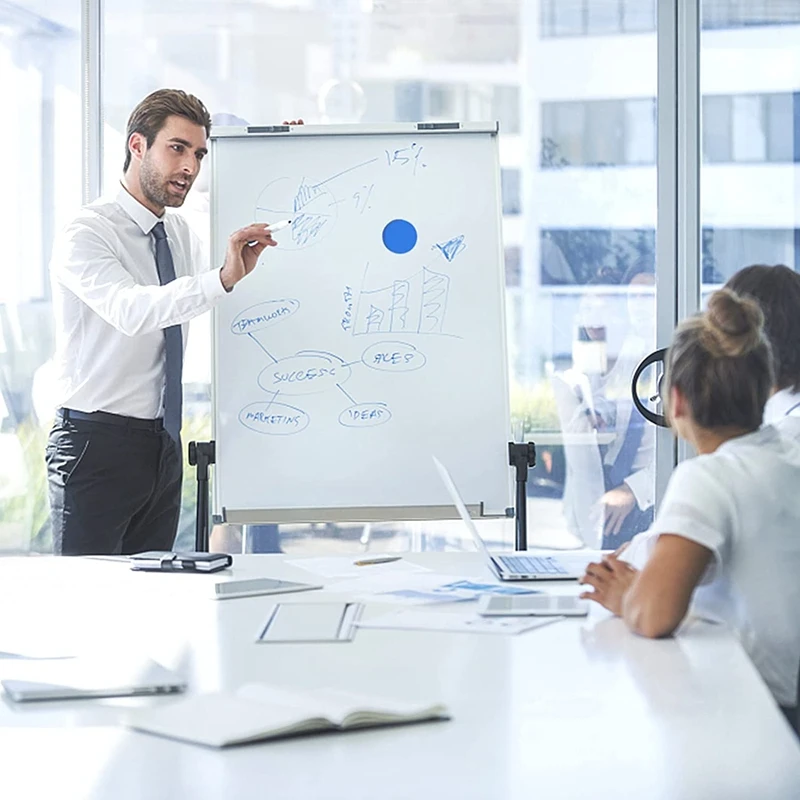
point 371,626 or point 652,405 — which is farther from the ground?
point 652,405

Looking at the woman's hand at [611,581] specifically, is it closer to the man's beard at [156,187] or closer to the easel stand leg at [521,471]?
the easel stand leg at [521,471]

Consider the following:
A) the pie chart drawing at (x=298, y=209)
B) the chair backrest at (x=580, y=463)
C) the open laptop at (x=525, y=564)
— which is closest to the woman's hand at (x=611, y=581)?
the open laptop at (x=525, y=564)

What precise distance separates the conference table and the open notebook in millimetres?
15

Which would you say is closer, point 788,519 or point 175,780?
A: point 175,780

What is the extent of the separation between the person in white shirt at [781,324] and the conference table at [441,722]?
682 mm

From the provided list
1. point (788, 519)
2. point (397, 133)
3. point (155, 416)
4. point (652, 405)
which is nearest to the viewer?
point (788, 519)

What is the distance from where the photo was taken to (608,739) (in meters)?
1.29

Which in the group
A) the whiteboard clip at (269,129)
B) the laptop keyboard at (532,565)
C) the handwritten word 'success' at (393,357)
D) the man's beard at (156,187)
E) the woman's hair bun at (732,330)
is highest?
the whiteboard clip at (269,129)

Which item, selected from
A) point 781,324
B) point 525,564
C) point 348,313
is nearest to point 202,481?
point 348,313

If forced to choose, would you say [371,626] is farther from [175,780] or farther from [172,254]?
[172,254]

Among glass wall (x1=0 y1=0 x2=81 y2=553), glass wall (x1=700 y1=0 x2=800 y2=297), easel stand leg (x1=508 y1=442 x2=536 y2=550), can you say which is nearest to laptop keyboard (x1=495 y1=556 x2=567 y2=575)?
easel stand leg (x1=508 y1=442 x2=536 y2=550)

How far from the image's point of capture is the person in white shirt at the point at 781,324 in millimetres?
2391

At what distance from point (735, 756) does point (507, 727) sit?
0.25 metres

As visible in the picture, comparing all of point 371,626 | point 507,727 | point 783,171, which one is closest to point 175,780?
point 507,727
